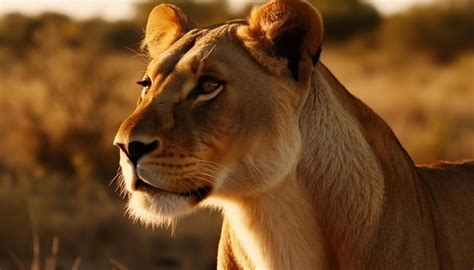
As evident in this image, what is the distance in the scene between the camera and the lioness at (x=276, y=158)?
3.88 meters

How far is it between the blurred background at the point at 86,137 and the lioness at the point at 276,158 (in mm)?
833

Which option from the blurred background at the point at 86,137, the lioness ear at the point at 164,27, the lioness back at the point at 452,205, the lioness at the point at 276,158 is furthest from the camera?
the blurred background at the point at 86,137

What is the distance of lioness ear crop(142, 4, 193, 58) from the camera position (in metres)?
4.57

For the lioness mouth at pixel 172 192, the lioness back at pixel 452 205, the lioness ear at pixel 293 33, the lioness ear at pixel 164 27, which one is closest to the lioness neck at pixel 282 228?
the lioness mouth at pixel 172 192

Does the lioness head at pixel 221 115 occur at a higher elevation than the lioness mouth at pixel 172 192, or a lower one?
higher

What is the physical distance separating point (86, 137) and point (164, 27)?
995 cm

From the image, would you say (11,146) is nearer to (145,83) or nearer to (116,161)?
(116,161)

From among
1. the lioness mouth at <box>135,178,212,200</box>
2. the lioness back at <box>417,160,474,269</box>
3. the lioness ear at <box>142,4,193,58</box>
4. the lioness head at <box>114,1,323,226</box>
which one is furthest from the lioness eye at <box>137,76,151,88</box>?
the lioness back at <box>417,160,474,269</box>

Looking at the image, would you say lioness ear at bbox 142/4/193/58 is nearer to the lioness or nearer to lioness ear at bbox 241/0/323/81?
the lioness

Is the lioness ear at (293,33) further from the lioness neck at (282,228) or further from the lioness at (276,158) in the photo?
the lioness neck at (282,228)

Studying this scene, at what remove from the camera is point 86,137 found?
1448cm

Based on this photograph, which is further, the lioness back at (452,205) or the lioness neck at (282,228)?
→ the lioness back at (452,205)

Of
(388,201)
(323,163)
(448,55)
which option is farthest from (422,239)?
(448,55)

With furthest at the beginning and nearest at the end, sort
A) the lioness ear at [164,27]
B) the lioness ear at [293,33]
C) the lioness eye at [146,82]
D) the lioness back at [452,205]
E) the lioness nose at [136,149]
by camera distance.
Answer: the lioness ear at [164,27], the lioness back at [452,205], the lioness eye at [146,82], the lioness ear at [293,33], the lioness nose at [136,149]
